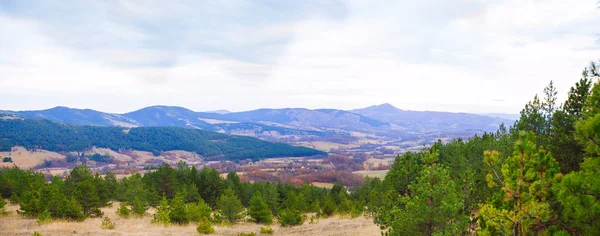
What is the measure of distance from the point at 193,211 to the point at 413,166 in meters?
17.7

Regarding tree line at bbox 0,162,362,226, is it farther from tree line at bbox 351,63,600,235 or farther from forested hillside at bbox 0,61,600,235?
tree line at bbox 351,63,600,235

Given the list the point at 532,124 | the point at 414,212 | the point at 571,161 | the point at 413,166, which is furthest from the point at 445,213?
→ the point at 532,124

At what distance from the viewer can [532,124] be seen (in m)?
22.6

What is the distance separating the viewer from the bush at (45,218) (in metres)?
Result: 22.2

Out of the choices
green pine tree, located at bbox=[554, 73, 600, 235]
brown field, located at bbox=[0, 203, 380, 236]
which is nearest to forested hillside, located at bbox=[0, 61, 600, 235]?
green pine tree, located at bbox=[554, 73, 600, 235]

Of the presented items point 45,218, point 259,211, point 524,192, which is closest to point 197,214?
point 259,211

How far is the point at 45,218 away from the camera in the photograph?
22.9 m

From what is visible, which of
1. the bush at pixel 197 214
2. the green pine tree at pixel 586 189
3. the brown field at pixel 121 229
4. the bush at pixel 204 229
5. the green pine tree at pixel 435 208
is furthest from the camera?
the bush at pixel 197 214

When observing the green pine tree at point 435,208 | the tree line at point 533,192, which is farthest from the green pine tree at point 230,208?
the green pine tree at point 435,208

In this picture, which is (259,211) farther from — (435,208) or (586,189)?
(586,189)

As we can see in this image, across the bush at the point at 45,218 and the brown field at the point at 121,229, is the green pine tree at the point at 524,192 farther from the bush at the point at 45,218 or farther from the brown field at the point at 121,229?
the bush at the point at 45,218

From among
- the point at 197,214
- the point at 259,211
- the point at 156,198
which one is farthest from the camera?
the point at 156,198

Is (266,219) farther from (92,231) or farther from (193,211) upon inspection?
(92,231)

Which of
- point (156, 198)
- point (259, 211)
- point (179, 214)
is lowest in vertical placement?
point (156, 198)
